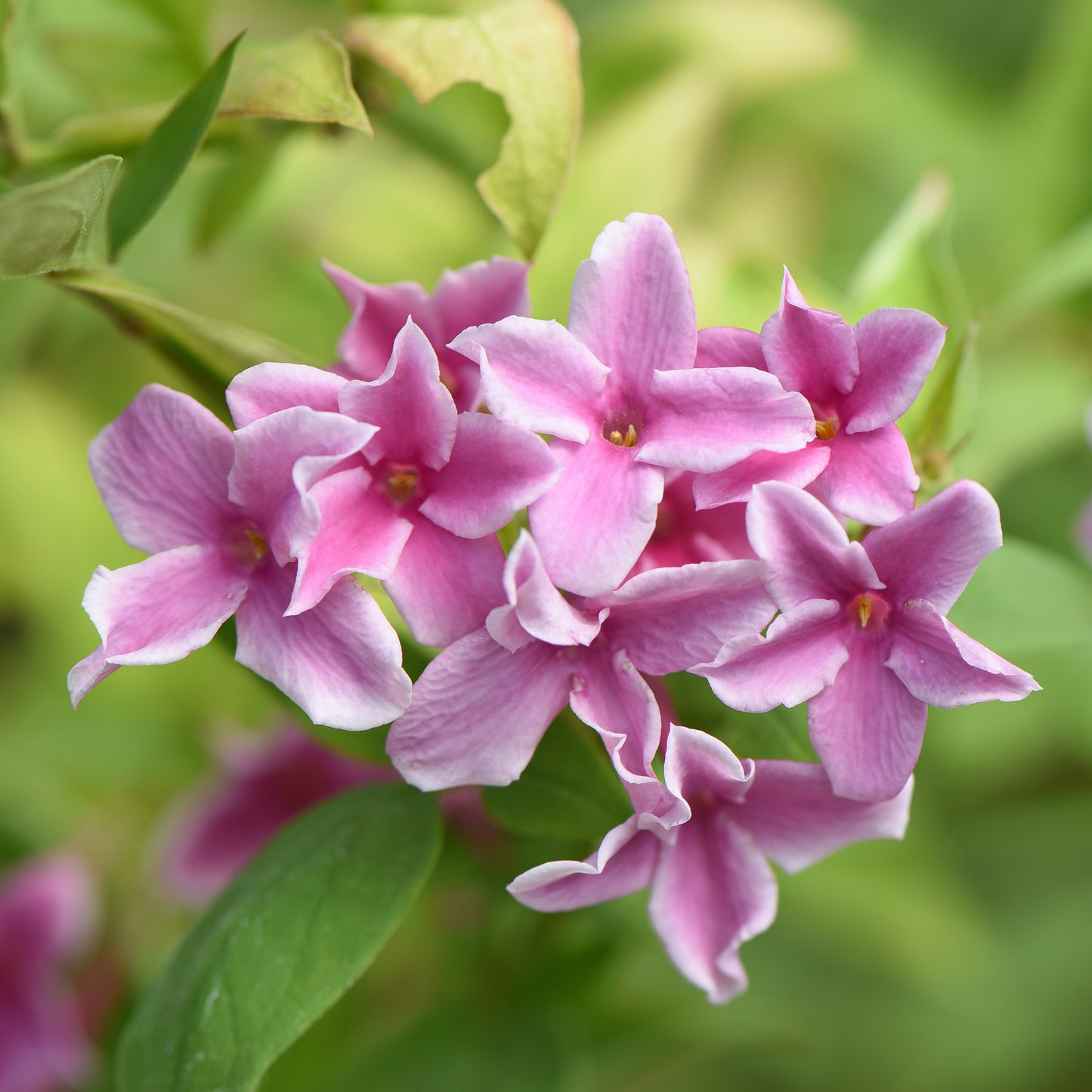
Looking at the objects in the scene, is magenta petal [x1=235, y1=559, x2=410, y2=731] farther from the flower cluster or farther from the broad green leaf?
the broad green leaf

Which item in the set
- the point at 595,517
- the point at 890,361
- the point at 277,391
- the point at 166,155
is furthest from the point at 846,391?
the point at 166,155

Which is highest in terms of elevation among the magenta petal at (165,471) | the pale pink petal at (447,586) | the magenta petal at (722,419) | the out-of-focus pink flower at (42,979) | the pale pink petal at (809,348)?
the pale pink petal at (809,348)

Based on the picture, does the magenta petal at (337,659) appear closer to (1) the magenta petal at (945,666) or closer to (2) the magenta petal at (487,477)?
(2) the magenta petal at (487,477)

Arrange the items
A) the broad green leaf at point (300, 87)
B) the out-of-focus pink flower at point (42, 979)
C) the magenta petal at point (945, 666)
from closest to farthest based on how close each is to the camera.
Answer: the magenta petal at point (945, 666), the broad green leaf at point (300, 87), the out-of-focus pink flower at point (42, 979)

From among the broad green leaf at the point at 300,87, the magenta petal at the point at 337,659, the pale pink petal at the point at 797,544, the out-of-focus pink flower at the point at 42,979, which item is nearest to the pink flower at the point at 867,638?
the pale pink petal at the point at 797,544

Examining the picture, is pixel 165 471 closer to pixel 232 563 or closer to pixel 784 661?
pixel 232 563

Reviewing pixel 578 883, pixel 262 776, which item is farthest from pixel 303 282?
pixel 578 883
